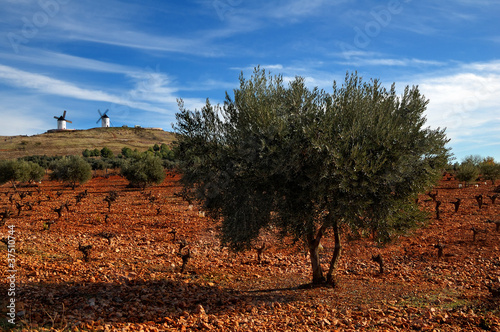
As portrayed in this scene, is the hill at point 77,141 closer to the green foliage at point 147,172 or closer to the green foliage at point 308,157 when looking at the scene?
the green foliage at point 147,172

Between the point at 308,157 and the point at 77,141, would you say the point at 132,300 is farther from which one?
the point at 77,141

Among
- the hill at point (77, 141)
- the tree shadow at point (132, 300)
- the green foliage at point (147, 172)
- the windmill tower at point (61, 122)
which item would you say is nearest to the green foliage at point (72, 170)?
the green foliage at point (147, 172)

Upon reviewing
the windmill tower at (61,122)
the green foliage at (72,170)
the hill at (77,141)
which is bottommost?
the green foliage at (72,170)

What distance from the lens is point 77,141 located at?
148m

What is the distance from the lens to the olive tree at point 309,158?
10875 mm

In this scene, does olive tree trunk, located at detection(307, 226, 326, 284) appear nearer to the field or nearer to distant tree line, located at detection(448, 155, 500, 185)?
the field

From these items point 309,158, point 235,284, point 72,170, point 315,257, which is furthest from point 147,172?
point 309,158

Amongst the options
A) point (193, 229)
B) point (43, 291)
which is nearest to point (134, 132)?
point (193, 229)

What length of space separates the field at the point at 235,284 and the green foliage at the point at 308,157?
222 cm

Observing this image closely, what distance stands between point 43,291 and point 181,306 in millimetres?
4909

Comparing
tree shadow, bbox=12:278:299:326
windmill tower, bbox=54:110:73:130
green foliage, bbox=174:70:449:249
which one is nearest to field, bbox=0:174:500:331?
tree shadow, bbox=12:278:299:326

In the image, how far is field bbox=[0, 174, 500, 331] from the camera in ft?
34.4

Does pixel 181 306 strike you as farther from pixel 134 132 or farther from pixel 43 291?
pixel 134 132

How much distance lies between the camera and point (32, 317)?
31.6 feet
